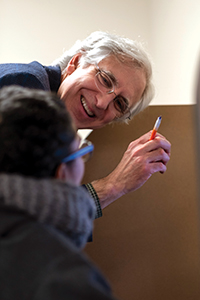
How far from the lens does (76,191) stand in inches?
16.9

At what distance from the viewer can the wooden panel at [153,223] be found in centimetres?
109

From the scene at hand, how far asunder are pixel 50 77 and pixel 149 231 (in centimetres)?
57

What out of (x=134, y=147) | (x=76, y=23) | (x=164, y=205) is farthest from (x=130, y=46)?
(x=76, y=23)

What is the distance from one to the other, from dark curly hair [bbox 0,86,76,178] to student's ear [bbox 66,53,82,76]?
0.77 m

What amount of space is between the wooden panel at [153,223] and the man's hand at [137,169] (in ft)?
0.34

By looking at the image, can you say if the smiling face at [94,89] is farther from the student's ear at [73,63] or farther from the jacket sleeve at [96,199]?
the jacket sleeve at [96,199]

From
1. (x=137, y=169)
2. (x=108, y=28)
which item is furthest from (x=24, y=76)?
(x=108, y=28)

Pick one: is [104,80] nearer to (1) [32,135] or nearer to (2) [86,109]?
(2) [86,109]

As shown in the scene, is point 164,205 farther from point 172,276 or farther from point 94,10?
point 94,10

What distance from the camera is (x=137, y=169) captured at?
1.04 meters

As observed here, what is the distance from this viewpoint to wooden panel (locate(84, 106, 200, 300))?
1092 mm

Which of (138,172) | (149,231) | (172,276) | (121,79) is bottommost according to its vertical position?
(172,276)

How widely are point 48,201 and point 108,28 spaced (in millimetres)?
1899

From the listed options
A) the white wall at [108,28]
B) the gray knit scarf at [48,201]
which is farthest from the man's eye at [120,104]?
the gray knit scarf at [48,201]
